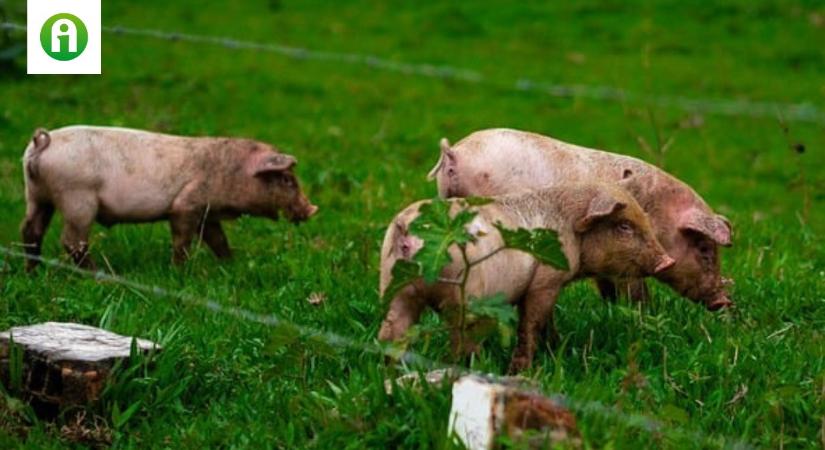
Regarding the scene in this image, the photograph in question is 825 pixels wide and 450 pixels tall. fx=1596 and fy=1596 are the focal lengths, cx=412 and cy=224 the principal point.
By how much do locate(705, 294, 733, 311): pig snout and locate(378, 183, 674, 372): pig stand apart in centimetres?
72

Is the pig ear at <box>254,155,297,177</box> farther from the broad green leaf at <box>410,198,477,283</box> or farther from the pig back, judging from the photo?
the broad green leaf at <box>410,198,477,283</box>

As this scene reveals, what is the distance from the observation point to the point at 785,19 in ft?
69.7

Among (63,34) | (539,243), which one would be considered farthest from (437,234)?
(63,34)

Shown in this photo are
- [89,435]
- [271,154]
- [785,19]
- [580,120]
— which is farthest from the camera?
[785,19]

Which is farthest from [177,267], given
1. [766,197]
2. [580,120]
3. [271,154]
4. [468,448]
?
[580,120]

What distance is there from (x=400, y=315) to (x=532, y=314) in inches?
22.0

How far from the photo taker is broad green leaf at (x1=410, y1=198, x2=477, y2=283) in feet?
16.7

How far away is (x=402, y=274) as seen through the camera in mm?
5289

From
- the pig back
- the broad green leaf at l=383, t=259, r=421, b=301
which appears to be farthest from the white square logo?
the broad green leaf at l=383, t=259, r=421, b=301

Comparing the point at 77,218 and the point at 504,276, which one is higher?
the point at 504,276

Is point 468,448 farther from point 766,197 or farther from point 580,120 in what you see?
point 580,120

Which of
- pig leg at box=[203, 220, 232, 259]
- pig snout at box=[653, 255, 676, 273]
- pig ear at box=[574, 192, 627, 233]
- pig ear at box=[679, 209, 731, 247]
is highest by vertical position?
pig ear at box=[574, 192, 627, 233]

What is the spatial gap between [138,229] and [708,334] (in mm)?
3753

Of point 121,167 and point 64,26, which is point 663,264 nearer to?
point 121,167
